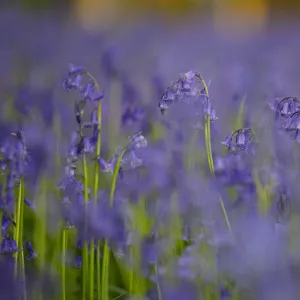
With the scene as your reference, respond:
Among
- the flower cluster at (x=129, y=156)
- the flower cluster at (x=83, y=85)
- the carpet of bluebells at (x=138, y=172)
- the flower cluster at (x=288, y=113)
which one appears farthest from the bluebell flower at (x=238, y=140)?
the flower cluster at (x=83, y=85)

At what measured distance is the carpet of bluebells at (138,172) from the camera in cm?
126

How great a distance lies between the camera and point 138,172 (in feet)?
4.13

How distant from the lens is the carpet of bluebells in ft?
4.12

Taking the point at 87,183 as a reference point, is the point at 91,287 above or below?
below

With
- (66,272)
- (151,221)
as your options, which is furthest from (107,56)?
(66,272)

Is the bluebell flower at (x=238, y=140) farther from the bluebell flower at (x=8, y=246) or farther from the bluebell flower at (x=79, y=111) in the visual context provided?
the bluebell flower at (x=8, y=246)

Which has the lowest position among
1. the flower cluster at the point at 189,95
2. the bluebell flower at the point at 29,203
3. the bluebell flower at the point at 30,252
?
the bluebell flower at the point at 30,252

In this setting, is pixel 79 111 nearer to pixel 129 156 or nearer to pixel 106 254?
pixel 129 156

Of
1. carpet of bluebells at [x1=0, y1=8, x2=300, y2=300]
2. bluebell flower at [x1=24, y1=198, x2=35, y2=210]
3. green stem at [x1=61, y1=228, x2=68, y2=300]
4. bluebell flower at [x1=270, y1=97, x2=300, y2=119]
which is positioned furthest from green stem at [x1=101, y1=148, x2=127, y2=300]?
bluebell flower at [x1=270, y1=97, x2=300, y2=119]

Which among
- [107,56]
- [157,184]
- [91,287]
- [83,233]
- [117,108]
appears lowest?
[91,287]

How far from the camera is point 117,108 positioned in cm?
126

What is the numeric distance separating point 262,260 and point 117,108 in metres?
0.59

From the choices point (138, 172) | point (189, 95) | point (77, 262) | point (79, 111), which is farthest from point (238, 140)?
point (77, 262)

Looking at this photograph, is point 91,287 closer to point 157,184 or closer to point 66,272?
point 66,272
